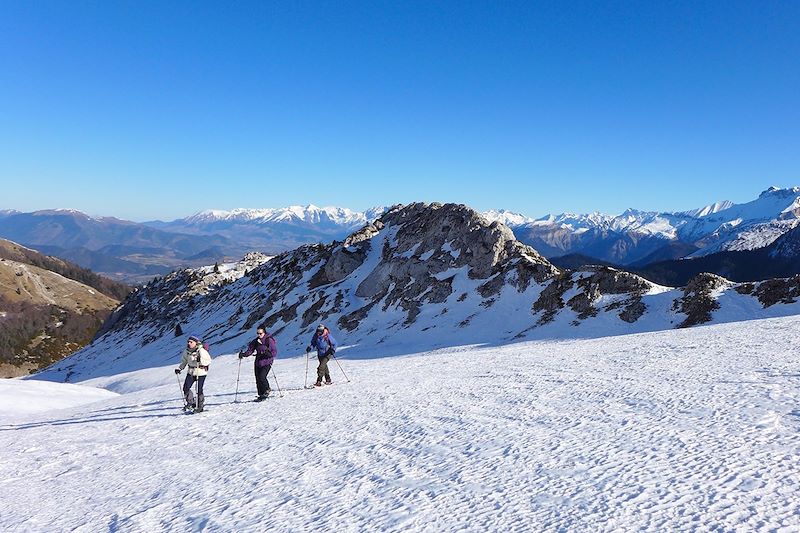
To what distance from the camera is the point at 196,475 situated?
11.0 m

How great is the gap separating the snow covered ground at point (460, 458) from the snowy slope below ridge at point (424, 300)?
24657 mm

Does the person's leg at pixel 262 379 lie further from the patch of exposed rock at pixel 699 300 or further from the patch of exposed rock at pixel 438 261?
the patch of exposed rock at pixel 438 261

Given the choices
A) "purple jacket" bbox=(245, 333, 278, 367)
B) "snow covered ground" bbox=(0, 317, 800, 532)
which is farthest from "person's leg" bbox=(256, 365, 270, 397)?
"snow covered ground" bbox=(0, 317, 800, 532)

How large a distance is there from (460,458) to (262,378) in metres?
12.3

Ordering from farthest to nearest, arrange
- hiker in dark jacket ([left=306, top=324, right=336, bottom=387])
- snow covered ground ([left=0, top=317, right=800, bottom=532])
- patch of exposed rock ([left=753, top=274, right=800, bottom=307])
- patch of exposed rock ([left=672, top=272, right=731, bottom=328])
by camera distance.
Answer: patch of exposed rock ([left=672, top=272, right=731, bottom=328]) → patch of exposed rock ([left=753, top=274, right=800, bottom=307]) → hiker in dark jacket ([left=306, top=324, right=336, bottom=387]) → snow covered ground ([left=0, top=317, right=800, bottom=532])

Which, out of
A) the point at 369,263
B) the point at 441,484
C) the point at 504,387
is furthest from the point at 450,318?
the point at 441,484

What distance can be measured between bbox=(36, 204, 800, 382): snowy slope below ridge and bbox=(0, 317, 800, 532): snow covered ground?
24657 millimetres

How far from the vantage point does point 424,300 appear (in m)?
62.5

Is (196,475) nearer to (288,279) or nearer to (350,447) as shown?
(350,447)

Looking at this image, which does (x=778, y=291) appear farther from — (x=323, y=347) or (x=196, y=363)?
(x=196, y=363)

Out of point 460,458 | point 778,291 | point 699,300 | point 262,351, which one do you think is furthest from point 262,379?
point 778,291

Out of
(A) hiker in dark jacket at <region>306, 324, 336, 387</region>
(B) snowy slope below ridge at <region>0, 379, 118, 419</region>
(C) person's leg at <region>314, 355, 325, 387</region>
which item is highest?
(A) hiker in dark jacket at <region>306, 324, 336, 387</region>

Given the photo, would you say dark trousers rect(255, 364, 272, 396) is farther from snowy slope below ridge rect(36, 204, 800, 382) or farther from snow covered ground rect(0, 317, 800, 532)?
snowy slope below ridge rect(36, 204, 800, 382)

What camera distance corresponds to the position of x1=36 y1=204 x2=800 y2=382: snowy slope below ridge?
42.1 meters
